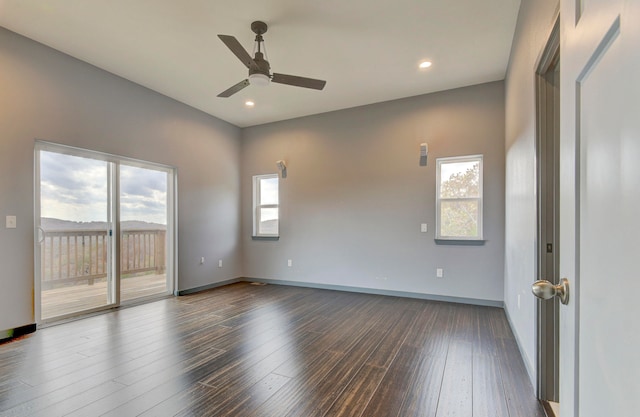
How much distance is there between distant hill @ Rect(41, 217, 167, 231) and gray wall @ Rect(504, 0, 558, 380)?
476 centimetres

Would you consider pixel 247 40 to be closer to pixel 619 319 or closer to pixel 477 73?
pixel 477 73

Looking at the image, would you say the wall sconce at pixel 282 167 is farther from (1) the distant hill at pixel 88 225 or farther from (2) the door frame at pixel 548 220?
(2) the door frame at pixel 548 220

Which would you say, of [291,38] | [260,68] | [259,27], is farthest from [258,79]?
[291,38]

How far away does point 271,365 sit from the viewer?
2500 millimetres

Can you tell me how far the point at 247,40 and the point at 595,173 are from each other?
3.38 metres

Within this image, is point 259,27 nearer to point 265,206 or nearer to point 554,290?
point 554,290

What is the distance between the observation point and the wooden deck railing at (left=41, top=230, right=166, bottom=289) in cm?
354

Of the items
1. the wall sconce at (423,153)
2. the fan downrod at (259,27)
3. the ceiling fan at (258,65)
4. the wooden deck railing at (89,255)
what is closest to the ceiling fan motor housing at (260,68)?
the ceiling fan at (258,65)

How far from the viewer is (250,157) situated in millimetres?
6086

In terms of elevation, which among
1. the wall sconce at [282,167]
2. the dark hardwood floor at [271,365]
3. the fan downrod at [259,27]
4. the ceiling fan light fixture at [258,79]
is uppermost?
the fan downrod at [259,27]

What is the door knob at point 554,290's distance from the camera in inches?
33.3

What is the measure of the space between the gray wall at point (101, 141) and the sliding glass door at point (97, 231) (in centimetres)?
15

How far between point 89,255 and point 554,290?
4741mm

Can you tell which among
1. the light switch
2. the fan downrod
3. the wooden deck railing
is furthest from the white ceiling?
the wooden deck railing
